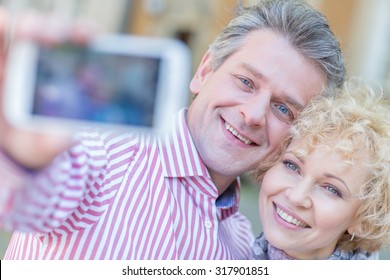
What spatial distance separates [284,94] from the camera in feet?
5.35

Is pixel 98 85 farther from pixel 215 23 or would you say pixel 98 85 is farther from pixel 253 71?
pixel 215 23

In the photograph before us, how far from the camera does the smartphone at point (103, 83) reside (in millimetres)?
972

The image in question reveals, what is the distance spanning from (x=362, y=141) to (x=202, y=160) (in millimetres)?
382

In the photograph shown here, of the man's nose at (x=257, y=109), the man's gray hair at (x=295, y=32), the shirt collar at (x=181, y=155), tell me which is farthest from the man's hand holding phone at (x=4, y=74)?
the man's gray hair at (x=295, y=32)

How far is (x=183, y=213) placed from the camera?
59.3 inches

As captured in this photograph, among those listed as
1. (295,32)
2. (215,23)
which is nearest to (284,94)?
(295,32)

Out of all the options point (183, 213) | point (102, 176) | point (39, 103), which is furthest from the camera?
point (183, 213)

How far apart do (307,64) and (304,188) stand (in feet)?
1.03

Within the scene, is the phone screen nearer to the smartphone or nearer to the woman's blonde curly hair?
the smartphone

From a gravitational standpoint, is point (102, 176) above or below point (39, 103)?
below

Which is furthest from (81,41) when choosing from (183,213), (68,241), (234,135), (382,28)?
(382,28)

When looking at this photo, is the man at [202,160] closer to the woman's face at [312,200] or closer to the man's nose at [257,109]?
the man's nose at [257,109]
